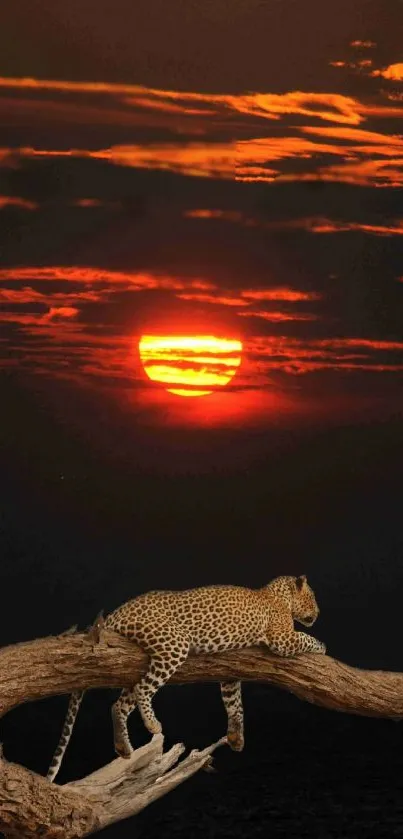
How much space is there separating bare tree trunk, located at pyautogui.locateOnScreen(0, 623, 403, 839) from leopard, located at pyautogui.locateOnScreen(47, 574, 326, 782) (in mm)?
93

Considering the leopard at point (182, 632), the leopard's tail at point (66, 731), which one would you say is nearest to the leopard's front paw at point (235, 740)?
the leopard at point (182, 632)

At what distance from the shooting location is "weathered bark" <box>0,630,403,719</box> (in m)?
7.89

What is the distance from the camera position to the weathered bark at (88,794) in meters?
7.70

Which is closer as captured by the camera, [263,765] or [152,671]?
[152,671]

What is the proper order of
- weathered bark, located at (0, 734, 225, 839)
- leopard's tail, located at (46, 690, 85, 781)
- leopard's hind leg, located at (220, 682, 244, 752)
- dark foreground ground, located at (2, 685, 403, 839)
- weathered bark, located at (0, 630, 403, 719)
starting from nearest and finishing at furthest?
weathered bark, located at (0, 734, 225, 839)
weathered bark, located at (0, 630, 403, 719)
leopard's tail, located at (46, 690, 85, 781)
leopard's hind leg, located at (220, 682, 244, 752)
dark foreground ground, located at (2, 685, 403, 839)

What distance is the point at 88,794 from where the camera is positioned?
8.00 meters

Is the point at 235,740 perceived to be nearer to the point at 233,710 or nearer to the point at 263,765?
the point at 233,710

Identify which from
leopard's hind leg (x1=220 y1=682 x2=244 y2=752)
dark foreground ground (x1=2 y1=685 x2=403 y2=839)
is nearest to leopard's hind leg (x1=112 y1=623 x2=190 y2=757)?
leopard's hind leg (x1=220 y1=682 x2=244 y2=752)

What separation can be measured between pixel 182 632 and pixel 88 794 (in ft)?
3.63

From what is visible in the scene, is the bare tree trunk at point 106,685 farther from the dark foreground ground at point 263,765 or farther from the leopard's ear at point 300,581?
the dark foreground ground at point 263,765

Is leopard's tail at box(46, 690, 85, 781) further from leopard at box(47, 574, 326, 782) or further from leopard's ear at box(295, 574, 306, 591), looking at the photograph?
leopard's ear at box(295, 574, 306, 591)

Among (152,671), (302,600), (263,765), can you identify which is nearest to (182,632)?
(152,671)

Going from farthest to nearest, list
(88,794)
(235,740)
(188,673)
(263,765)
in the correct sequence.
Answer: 1. (263,765)
2. (235,740)
3. (188,673)
4. (88,794)

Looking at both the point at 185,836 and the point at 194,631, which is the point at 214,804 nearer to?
the point at 185,836
